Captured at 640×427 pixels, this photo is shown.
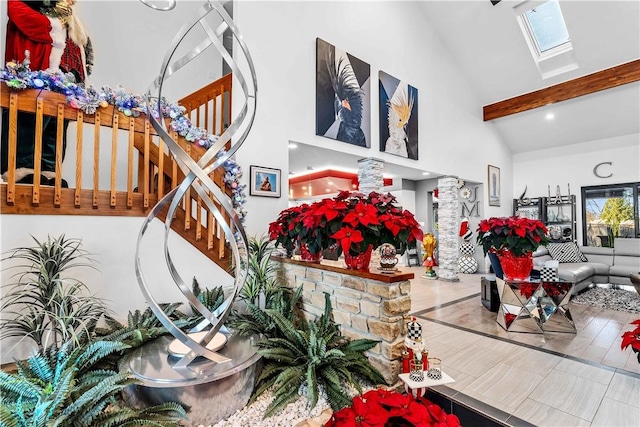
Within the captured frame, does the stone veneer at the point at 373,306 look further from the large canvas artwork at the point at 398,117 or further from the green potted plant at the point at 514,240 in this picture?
the large canvas artwork at the point at 398,117

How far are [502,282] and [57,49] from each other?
4.54 meters

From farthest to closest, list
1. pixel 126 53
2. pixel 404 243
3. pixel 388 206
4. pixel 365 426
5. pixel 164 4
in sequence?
pixel 126 53, pixel 164 4, pixel 388 206, pixel 404 243, pixel 365 426

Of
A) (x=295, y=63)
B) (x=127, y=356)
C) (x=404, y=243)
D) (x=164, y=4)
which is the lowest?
(x=127, y=356)

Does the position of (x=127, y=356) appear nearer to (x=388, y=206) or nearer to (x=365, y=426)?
(x=365, y=426)

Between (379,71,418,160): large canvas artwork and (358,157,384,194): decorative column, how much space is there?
307 millimetres

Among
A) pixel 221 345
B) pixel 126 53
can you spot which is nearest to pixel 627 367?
pixel 221 345

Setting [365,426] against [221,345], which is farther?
[221,345]

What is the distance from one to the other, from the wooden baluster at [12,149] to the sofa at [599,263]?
615 cm

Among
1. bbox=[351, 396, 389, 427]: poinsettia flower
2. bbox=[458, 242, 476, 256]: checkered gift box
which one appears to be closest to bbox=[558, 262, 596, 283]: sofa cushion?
bbox=[458, 242, 476, 256]: checkered gift box

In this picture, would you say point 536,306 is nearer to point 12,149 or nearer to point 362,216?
point 362,216

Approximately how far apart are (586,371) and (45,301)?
12.2 ft

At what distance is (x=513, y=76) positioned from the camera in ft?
20.6

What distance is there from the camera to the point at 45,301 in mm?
1785

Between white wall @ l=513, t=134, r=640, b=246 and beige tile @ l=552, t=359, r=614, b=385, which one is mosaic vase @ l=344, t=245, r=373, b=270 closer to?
beige tile @ l=552, t=359, r=614, b=385
